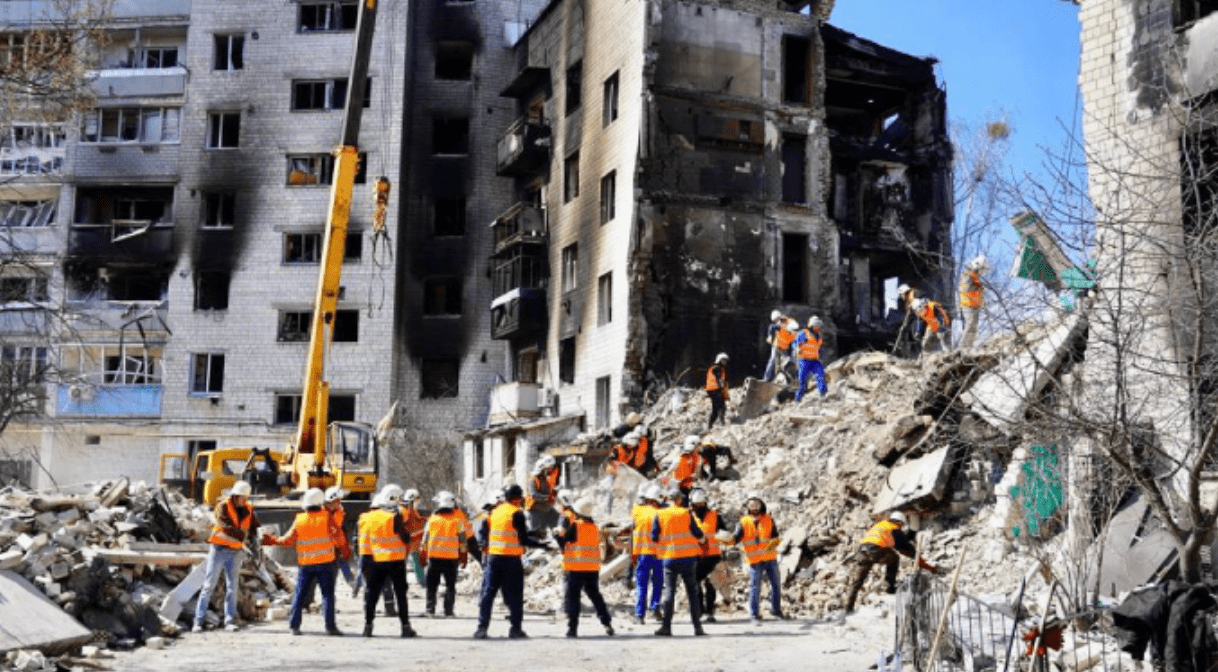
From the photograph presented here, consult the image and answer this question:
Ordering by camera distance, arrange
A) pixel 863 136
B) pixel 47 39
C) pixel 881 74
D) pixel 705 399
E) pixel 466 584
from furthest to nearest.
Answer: pixel 863 136
pixel 881 74
pixel 705 399
pixel 466 584
pixel 47 39

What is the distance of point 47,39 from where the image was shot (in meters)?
10.6

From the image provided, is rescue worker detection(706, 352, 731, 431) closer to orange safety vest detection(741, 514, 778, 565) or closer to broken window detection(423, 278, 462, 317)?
orange safety vest detection(741, 514, 778, 565)

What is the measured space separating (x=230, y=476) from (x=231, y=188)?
1643 centimetres

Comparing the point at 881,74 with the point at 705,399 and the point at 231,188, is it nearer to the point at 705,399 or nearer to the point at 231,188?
the point at 705,399

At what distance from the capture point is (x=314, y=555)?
46.5ft

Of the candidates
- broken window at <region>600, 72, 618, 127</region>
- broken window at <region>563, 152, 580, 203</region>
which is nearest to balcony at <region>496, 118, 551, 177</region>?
broken window at <region>563, 152, 580, 203</region>

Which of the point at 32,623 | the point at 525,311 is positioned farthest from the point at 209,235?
the point at 32,623

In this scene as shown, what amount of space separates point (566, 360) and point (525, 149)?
6925 mm

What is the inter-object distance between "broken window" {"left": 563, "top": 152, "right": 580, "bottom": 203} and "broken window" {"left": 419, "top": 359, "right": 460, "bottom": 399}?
7.76m

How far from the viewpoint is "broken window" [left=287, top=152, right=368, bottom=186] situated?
1649 inches

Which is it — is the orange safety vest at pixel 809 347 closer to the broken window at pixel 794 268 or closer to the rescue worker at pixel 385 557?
the broken window at pixel 794 268

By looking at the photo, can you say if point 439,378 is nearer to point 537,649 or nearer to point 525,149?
point 525,149

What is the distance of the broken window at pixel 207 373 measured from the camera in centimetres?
4138

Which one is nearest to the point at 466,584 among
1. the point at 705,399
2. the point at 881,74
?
the point at 705,399
